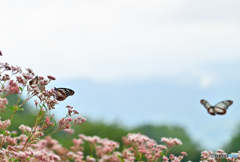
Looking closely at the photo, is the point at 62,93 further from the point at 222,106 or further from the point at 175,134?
the point at 175,134

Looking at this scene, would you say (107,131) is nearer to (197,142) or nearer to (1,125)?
(197,142)

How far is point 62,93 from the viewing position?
5383 mm

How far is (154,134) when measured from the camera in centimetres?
2258

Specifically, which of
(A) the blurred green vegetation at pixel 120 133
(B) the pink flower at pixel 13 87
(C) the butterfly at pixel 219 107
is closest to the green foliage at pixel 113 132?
(A) the blurred green vegetation at pixel 120 133

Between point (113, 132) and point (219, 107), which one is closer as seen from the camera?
point (219, 107)

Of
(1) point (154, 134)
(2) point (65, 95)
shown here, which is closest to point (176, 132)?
(1) point (154, 134)

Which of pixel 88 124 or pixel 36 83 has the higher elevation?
pixel 88 124

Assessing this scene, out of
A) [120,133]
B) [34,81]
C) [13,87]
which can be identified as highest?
[120,133]

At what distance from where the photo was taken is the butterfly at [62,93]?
528 cm

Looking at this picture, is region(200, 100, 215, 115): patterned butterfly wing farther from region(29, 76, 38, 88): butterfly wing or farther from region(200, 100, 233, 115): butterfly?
region(29, 76, 38, 88): butterfly wing

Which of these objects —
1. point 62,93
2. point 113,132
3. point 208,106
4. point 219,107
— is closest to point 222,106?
point 219,107

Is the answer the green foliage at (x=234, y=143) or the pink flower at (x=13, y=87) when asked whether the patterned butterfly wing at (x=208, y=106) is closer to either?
the pink flower at (x=13, y=87)

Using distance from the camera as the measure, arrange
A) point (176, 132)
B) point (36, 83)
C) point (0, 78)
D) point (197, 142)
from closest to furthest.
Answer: point (0, 78)
point (36, 83)
point (197, 142)
point (176, 132)

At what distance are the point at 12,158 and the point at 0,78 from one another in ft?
4.44
